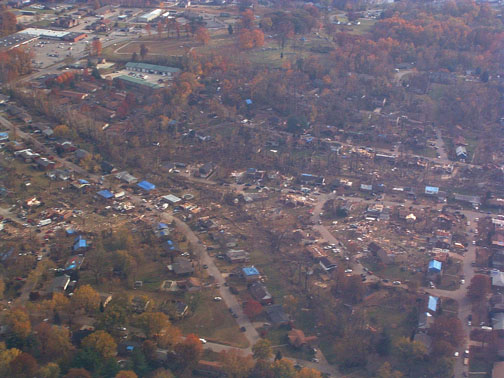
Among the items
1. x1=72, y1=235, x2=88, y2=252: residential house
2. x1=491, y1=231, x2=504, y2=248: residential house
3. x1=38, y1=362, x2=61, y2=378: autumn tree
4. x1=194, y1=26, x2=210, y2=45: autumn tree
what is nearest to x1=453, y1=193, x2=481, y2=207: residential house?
x1=491, y1=231, x2=504, y2=248: residential house

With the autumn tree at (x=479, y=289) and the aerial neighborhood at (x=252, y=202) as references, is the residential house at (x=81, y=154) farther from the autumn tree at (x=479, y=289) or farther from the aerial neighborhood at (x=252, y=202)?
the autumn tree at (x=479, y=289)

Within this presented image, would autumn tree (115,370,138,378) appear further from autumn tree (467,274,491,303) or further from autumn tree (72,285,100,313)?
autumn tree (467,274,491,303)

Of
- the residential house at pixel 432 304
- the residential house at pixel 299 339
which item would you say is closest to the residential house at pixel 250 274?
the residential house at pixel 299 339

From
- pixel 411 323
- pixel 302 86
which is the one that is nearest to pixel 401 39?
pixel 302 86

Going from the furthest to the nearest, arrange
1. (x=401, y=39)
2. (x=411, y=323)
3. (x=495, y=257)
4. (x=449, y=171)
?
(x=401, y=39) → (x=449, y=171) → (x=495, y=257) → (x=411, y=323)

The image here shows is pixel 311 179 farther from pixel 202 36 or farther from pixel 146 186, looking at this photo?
pixel 202 36

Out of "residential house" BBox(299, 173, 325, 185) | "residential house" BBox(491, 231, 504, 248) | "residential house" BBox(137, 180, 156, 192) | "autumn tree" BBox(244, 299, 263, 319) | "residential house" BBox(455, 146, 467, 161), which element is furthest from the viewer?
"residential house" BBox(455, 146, 467, 161)

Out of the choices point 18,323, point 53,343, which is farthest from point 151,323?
point 18,323

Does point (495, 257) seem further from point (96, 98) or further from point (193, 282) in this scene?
point (96, 98)
